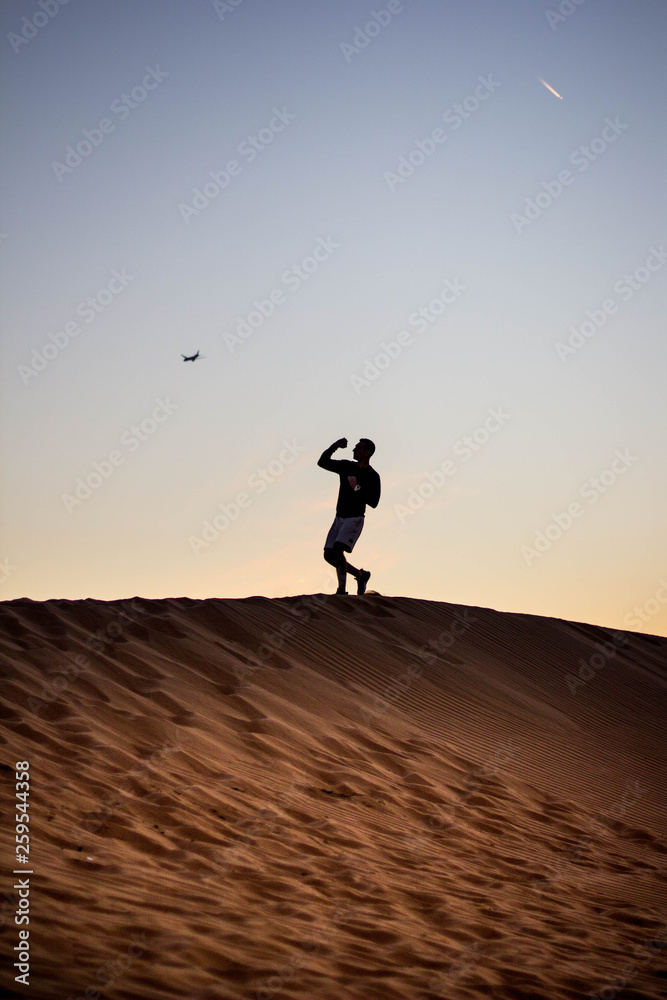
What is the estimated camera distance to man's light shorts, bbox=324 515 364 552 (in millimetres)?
11141

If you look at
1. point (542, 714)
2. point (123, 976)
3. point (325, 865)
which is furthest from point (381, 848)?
point (542, 714)

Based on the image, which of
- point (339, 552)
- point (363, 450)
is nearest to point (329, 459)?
point (363, 450)

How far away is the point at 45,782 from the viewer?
5.11 m

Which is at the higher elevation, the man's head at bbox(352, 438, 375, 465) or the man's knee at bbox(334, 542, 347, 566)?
the man's head at bbox(352, 438, 375, 465)

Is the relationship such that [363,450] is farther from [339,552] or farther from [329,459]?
[339,552]

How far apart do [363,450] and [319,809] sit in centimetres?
625

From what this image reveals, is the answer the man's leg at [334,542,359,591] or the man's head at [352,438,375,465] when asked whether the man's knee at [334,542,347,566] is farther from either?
→ the man's head at [352,438,375,465]

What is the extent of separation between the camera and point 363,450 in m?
11.4

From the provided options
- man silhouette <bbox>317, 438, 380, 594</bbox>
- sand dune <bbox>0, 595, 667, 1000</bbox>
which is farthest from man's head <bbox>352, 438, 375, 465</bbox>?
sand dune <bbox>0, 595, 667, 1000</bbox>

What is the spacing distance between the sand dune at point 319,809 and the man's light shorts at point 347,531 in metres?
0.84

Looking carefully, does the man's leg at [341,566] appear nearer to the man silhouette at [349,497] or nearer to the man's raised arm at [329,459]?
the man silhouette at [349,497]

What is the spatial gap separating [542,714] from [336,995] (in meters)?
6.92

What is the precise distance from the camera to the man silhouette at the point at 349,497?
36.7 ft

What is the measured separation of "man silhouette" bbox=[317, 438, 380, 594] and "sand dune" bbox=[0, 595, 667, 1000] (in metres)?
0.80
